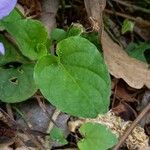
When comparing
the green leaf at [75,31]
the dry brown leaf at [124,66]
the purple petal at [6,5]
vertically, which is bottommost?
the dry brown leaf at [124,66]

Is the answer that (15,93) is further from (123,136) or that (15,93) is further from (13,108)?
(123,136)

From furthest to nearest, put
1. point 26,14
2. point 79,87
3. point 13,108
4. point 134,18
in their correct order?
1. point 134,18
2. point 26,14
3. point 13,108
4. point 79,87

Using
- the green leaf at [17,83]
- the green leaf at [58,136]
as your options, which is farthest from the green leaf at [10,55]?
the green leaf at [58,136]

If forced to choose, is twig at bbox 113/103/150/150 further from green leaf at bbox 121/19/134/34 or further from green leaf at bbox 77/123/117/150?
green leaf at bbox 121/19/134/34

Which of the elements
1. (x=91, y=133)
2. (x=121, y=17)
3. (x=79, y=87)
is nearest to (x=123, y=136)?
(x=91, y=133)

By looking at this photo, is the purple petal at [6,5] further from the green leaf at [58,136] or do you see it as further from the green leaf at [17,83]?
the green leaf at [58,136]

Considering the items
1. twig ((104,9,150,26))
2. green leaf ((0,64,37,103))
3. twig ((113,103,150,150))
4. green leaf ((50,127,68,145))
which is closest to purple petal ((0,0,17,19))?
green leaf ((0,64,37,103))
